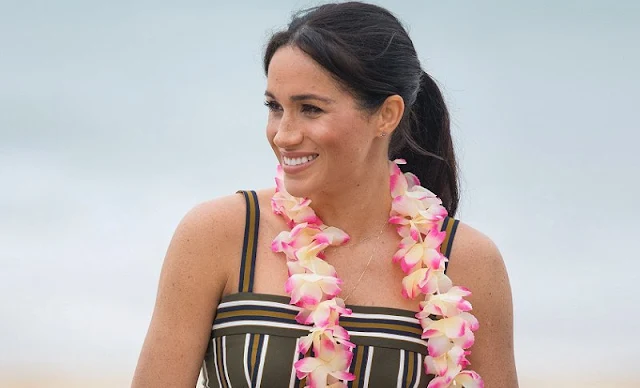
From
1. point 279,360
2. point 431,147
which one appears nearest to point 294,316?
point 279,360

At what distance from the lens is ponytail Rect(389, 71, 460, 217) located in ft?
16.2

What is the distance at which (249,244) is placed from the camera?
4500mm

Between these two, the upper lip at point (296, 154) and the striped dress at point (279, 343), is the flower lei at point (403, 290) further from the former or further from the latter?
the upper lip at point (296, 154)

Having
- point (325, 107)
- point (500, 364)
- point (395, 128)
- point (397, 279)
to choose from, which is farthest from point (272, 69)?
point (500, 364)

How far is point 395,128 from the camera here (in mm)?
4645

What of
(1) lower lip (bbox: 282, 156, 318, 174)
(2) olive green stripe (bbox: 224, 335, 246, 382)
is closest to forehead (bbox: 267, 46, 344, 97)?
(1) lower lip (bbox: 282, 156, 318, 174)

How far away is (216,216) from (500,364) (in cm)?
117

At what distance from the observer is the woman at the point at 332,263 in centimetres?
433

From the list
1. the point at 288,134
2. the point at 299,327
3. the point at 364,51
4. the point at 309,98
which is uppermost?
the point at 364,51

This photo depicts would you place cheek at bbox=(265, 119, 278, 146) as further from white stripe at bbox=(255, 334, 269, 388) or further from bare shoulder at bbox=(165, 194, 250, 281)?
white stripe at bbox=(255, 334, 269, 388)

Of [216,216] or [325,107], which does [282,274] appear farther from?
[325,107]

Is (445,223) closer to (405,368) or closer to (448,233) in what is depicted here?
(448,233)

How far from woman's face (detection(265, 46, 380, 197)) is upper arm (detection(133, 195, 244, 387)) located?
33cm

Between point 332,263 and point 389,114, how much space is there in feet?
1.85
